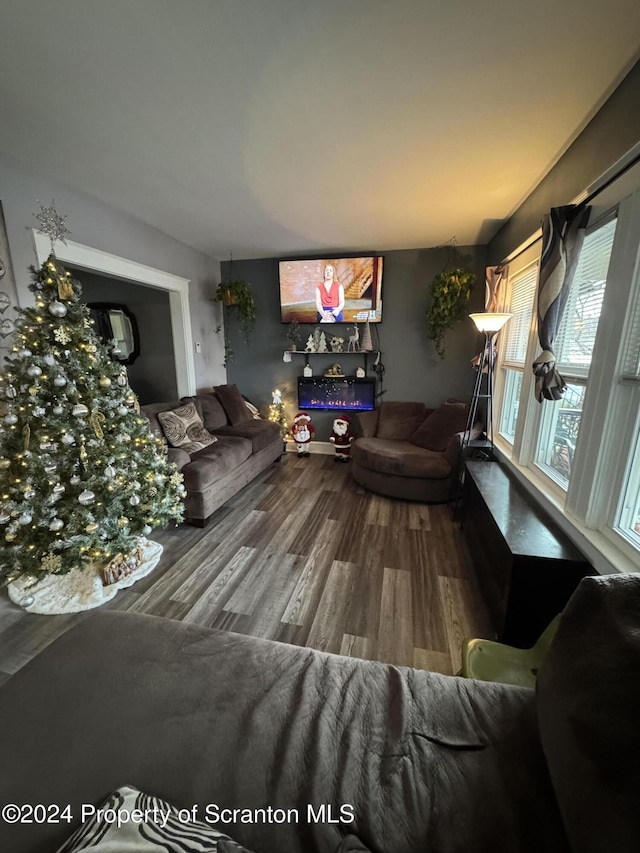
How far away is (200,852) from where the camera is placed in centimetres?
57

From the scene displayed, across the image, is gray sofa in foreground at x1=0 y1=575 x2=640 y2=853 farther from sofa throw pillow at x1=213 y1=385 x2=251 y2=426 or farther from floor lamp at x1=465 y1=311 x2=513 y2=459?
sofa throw pillow at x1=213 y1=385 x2=251 y2=426

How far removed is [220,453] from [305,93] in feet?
8.15

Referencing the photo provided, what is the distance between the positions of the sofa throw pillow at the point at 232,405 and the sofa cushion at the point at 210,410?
60mm

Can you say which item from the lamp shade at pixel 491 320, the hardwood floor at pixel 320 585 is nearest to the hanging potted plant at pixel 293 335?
the hardwood floor at pixel 320 585

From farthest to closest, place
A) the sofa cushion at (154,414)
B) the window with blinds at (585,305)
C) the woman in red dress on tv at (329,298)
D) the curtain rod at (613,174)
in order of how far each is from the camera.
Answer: the woman in red dress on tv at (329,298) → the sofa cushion at (154,414) → the window with blinds at (585,305) → the curtain rod at (613,174)

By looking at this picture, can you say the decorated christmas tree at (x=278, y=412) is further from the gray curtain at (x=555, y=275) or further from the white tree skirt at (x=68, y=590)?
the gray curtain at (x=555, y=275)

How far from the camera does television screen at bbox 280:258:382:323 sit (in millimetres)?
3910

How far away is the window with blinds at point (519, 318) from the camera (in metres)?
2.54

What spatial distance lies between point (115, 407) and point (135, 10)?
1688mm

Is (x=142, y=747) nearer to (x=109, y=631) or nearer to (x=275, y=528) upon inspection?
(x=109, y=631)

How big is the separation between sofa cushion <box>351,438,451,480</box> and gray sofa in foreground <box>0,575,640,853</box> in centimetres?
219

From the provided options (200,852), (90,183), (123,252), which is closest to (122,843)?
(200,852)

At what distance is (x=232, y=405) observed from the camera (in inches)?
160


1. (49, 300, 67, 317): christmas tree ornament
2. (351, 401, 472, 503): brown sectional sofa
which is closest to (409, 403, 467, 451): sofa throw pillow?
(351, 401, 472, 503): brown sectional sofa
